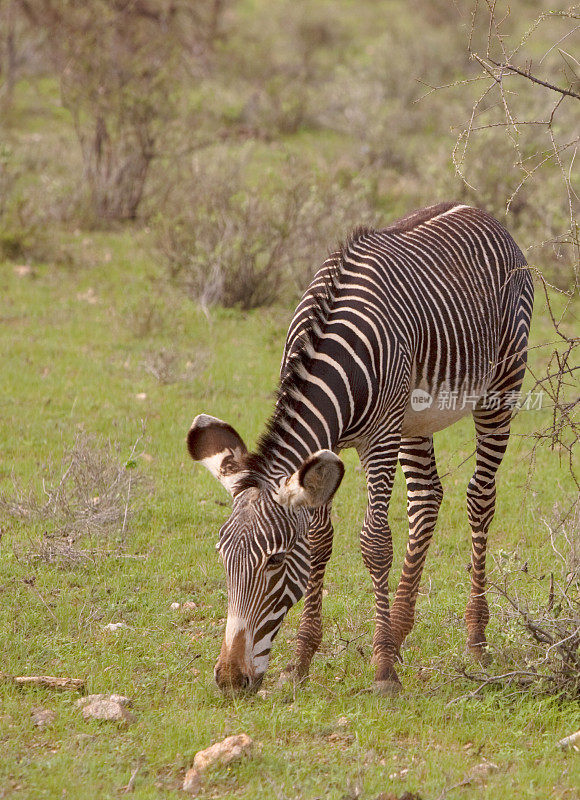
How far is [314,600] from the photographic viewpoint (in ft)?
18.3

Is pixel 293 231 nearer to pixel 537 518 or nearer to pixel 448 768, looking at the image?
pixel 537 518

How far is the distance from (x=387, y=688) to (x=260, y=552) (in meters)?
1.26

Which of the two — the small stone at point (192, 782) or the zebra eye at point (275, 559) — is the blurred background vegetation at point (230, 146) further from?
the small stone at point (192, 782)

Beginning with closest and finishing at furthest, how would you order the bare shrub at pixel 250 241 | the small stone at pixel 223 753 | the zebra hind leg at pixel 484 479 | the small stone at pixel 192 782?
the small stone at pixel 192 782
the small stone at pixel 223 753
the zebra hind leg at pixel 484 479
the bare shrub at pixel 250 241

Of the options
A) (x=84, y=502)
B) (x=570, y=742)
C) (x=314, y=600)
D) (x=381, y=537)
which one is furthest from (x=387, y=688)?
(x=84, y=502)

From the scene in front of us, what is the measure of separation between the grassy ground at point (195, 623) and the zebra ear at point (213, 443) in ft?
3.80

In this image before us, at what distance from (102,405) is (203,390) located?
1.07 meters

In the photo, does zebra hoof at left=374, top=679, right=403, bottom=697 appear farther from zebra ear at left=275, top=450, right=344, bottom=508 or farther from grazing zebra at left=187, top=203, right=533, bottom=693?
zebra ear at left=275, top=450, right=344, bottom=508

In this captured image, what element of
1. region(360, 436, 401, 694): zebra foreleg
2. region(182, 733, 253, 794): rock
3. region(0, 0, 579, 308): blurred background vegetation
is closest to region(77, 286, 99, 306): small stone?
region(0, 0, 579, 308): blurred background vegetation

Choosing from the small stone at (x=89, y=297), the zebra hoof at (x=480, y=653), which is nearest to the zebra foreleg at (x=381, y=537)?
the zebra hoof at (x=480, y=653)

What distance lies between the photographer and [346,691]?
5242 mm

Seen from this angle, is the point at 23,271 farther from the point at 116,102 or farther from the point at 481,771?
the point at 481,771

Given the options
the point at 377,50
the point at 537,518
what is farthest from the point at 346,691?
the point at 377,50

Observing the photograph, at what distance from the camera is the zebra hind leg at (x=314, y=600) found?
5.45 meters
